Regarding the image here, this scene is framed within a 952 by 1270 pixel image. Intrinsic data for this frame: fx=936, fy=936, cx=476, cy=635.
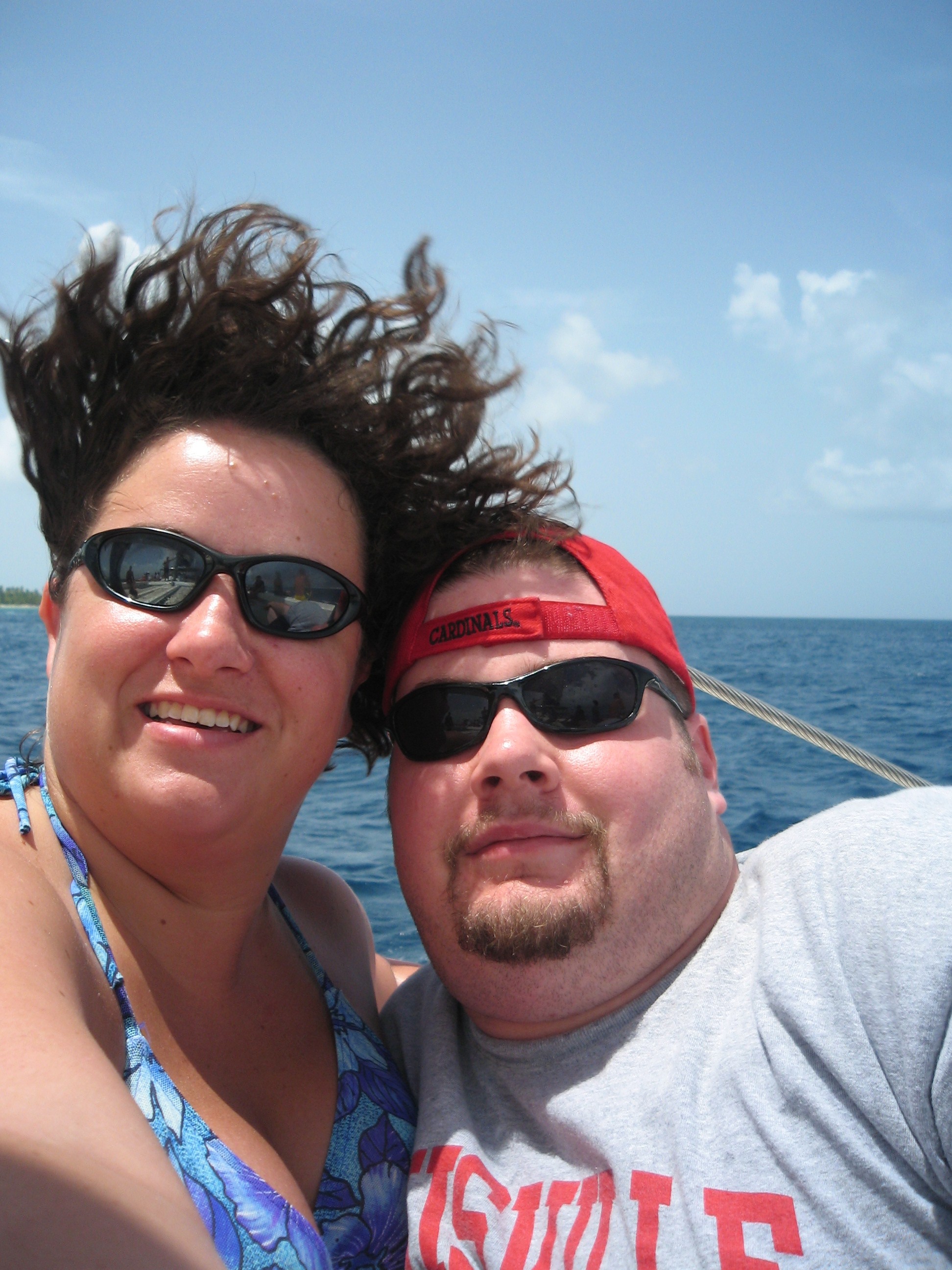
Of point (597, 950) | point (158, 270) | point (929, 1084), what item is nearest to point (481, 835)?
point (597, 950)

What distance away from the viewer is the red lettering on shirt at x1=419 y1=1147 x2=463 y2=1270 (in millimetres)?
1829

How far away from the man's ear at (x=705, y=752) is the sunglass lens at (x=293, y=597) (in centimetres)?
103

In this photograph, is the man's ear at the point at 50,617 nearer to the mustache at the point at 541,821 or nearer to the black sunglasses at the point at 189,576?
the black sunglasses at the point at 189,576

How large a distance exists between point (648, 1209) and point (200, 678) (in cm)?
129

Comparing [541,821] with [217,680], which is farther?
[541,821]

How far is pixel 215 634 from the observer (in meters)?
1.85

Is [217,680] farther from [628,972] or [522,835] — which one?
[628,972]

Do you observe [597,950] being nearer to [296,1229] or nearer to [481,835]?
[481,835]

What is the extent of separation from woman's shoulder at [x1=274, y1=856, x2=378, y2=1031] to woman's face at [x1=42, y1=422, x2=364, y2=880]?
672mm

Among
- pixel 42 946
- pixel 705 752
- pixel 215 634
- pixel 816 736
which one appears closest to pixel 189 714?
pixel 215 634

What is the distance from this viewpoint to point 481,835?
2.15 m

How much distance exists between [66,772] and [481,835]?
0.90 metres

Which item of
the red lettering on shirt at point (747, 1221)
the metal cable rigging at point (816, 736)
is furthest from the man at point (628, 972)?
the metal cable rigging at point (816, 736)

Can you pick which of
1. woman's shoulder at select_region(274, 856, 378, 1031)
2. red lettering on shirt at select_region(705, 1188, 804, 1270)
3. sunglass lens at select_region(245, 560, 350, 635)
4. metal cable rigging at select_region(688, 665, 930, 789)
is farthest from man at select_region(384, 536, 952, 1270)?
metal cable rigging at select_region(688, 665, 930, 789)
